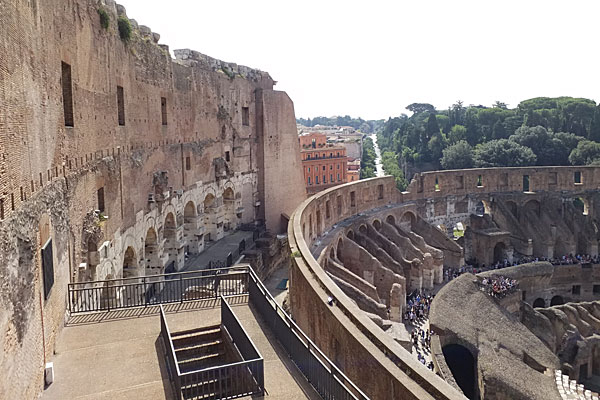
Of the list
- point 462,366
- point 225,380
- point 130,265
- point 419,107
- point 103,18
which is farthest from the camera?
point 419,107

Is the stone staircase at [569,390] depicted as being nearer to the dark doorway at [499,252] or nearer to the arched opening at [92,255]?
the dark doorway at [499,252]

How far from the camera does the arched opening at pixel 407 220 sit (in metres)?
28.4

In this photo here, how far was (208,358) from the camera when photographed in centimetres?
802

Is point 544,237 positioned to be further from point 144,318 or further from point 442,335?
point 144,318

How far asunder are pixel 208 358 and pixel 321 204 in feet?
46.6

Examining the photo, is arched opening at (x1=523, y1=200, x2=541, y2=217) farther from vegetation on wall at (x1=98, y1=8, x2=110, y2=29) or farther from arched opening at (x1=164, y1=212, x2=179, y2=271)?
vegetation on wall at (x1=98, y1=8, x2=110, y2=29)

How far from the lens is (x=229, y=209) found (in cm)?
2330

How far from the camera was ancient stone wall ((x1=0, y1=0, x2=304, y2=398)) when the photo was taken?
652 cm

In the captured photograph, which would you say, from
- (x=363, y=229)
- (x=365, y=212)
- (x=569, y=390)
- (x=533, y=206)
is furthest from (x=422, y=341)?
(x=533, y=206)

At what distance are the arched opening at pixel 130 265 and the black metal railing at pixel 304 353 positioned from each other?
6118 mm

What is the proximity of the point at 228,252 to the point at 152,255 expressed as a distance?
3679 mm

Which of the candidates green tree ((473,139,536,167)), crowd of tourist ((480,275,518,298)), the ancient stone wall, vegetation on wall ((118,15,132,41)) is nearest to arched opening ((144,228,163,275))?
the ancient stone wall

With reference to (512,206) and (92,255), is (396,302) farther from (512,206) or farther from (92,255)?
(512,206)

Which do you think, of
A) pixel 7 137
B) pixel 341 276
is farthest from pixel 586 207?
pixel 7 137
